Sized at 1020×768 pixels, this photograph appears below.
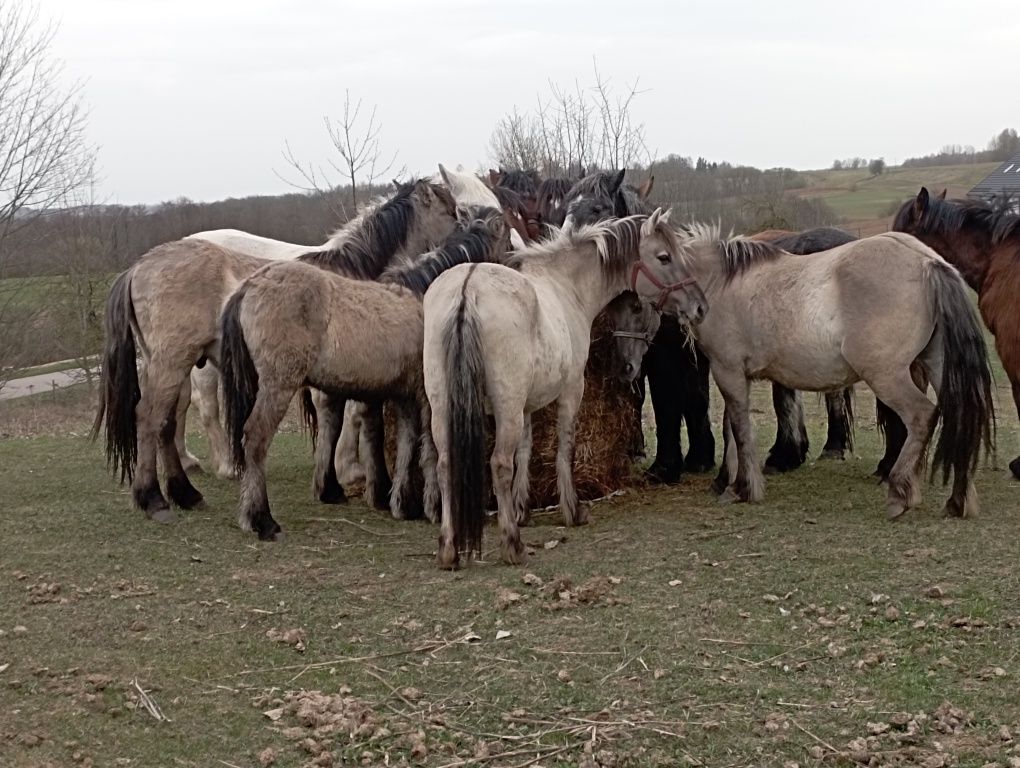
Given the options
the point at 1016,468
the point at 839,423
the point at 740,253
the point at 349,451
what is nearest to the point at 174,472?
the point at 349,451

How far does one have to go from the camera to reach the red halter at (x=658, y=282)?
276 inches

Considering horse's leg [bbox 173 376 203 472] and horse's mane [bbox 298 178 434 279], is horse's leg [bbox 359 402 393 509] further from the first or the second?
horse's leg [bbox 173 376 203 472]

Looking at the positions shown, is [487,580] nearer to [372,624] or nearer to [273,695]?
[372,624]

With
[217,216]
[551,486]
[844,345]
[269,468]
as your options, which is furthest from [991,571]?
[217,216]

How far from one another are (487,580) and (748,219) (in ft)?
65.2

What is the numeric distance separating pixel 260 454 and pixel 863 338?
3993mm

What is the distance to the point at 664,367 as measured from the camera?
8.38 meters

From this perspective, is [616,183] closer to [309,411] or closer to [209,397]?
[309,411]

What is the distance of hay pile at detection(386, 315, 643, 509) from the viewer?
756 centimetres

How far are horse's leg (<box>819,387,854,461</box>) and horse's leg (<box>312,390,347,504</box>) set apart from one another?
445cm

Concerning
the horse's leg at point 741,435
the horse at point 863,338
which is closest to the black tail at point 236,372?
the horse at point 863,338

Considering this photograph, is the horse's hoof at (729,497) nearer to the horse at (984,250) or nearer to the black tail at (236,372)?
the horse at (984,250)

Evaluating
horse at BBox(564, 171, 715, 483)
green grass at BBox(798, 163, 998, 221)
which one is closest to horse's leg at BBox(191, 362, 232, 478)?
horse at BBox(564, 171, 715, 483)

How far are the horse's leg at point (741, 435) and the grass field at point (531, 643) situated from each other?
217mm
